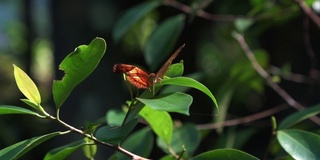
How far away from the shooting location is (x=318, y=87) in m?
1.86

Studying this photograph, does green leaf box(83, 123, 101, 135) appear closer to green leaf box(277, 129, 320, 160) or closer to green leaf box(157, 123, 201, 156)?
green leaf box(277, 129, 320, 160)

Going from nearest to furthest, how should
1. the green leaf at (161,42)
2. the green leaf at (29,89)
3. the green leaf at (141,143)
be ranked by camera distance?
the green leaf at (29,89) < the green leaf at (141,143) < the green leaf at (161,42)

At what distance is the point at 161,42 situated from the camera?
4.47ft

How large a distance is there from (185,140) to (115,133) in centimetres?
42

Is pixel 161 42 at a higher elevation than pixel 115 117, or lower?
higher

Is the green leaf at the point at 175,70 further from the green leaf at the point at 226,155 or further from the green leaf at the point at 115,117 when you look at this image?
the green leaf at the point at 115,117

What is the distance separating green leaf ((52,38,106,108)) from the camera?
69 centimetres

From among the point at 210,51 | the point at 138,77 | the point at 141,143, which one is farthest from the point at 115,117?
the point at 210,51

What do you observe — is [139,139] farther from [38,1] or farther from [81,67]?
[38,1]

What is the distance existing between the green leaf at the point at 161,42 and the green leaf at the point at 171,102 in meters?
0.65

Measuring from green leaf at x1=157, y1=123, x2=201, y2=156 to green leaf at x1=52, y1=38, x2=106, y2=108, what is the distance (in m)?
0.36

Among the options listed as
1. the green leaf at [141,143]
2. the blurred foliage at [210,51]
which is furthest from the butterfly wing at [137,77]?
the blurred foliage at [210,51]

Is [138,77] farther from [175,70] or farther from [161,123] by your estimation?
[161,123]

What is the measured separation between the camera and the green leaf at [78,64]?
2.26 ft
